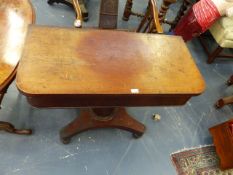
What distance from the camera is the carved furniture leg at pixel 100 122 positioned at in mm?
1568

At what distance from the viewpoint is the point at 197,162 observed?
173 cm

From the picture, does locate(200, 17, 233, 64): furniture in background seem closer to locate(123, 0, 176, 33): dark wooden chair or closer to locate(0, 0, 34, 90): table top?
locate(123, 0, 176, 33): dark wooden chair

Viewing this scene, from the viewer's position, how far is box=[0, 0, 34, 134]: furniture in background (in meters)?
1.17

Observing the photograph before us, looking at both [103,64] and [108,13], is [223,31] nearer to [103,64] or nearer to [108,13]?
[108,13]

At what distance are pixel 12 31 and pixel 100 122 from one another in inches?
32.9

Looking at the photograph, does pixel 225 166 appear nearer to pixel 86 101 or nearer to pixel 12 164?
pixel 86 101

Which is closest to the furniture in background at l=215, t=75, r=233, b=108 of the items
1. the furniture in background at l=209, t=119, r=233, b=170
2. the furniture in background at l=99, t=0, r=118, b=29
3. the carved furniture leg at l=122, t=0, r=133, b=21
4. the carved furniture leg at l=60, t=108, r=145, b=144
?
the furniture in background at l=209, t=119, r=233, b=170

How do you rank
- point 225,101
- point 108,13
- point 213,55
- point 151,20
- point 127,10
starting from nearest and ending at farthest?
point 108,13
point 151,20
point 225,101
point 213,55
point 127,10

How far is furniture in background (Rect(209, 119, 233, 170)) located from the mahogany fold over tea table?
2.23 ft

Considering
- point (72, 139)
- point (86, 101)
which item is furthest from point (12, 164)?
point (86, 101)

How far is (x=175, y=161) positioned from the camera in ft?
5.57

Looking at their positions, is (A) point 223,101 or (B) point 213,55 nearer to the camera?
(A) point 223,101

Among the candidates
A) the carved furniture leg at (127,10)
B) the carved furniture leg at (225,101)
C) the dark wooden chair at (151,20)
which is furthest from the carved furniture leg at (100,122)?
the carved furniture leg at (127,10)

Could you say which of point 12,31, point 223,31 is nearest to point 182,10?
point 223,31
